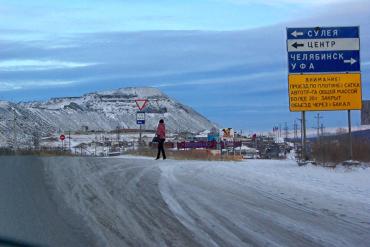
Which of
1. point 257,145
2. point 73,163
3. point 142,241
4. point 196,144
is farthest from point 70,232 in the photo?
point 257,145

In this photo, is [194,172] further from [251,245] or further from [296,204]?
[251,245]

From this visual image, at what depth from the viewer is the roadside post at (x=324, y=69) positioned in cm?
2473

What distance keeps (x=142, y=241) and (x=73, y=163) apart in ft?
47.0

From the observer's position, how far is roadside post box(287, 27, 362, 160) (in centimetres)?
2473

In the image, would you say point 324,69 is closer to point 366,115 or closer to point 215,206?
point 215,206

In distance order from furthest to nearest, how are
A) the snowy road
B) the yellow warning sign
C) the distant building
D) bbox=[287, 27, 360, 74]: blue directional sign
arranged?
1. the distant building
2. the yellow warning sign
3. bbox=[287, 27, 360, 74]: blue directional sign
4. the snowy road

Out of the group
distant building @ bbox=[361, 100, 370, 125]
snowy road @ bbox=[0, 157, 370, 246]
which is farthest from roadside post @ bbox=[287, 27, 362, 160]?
distant building @ bbox=[361, 100, 370, 125]

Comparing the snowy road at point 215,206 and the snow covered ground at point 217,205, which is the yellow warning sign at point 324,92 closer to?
the snow covered ground at point 217,205

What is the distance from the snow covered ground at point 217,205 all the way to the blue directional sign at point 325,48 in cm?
542

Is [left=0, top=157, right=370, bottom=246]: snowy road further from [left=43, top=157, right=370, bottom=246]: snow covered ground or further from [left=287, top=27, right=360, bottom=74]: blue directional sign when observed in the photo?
[left=287, top=27, right=360, bottom=74]: blue directional sign

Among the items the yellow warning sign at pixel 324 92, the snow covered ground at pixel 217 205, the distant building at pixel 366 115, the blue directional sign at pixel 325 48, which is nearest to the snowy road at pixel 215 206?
A: the snow covered ground at pixel 217 205

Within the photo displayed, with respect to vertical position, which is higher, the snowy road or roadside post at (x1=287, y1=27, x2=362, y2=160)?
roadside post at (x1=287, y1=27, x2=362, y2=160)

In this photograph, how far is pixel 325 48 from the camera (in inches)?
977

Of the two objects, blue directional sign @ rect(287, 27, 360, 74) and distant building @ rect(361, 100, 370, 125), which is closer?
blue directional sign @ rect(287, 27, 360, 74)
